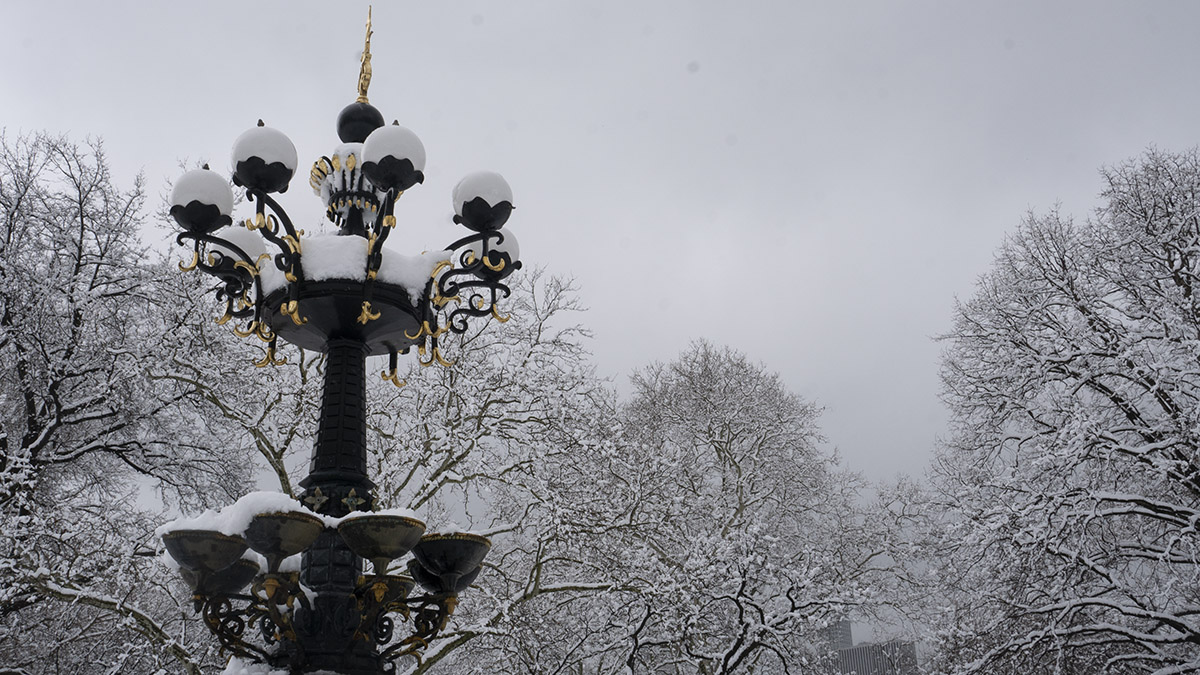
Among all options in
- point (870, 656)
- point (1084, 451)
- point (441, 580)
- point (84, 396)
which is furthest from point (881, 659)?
point (441, 580)

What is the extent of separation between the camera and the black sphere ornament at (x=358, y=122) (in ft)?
17.6

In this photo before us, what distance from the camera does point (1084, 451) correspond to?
12.6 m

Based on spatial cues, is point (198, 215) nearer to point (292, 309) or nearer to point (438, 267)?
point (292, 309)

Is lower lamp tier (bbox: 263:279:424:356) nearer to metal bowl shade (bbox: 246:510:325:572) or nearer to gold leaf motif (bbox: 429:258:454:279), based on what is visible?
gold leaf motif (bbox: 429:258:454:279)

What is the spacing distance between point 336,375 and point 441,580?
122 cm

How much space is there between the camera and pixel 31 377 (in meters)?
11.6

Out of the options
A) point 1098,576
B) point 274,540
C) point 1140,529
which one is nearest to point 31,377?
point 274,540

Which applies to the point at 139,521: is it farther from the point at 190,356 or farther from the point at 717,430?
the point at 717,430

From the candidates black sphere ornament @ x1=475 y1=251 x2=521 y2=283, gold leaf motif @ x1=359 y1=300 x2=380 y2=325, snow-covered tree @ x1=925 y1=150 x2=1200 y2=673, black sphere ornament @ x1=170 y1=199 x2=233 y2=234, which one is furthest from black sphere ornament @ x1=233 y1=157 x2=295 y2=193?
snow-covered tree @ x1=925 y1=150 x2=1200 y2=673

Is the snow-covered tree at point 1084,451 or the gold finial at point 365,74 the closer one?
the gold finial at point 365,74

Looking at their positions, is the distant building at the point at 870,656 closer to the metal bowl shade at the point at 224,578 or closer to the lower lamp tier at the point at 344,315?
the lower lamp tier at the point at 344,315

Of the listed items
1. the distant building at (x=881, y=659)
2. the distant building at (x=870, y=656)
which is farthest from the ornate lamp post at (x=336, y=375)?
the distant building at (x=881, y=659)

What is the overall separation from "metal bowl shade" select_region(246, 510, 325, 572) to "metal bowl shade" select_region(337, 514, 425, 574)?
0.15m

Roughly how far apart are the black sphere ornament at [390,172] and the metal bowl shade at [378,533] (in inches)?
69.8
